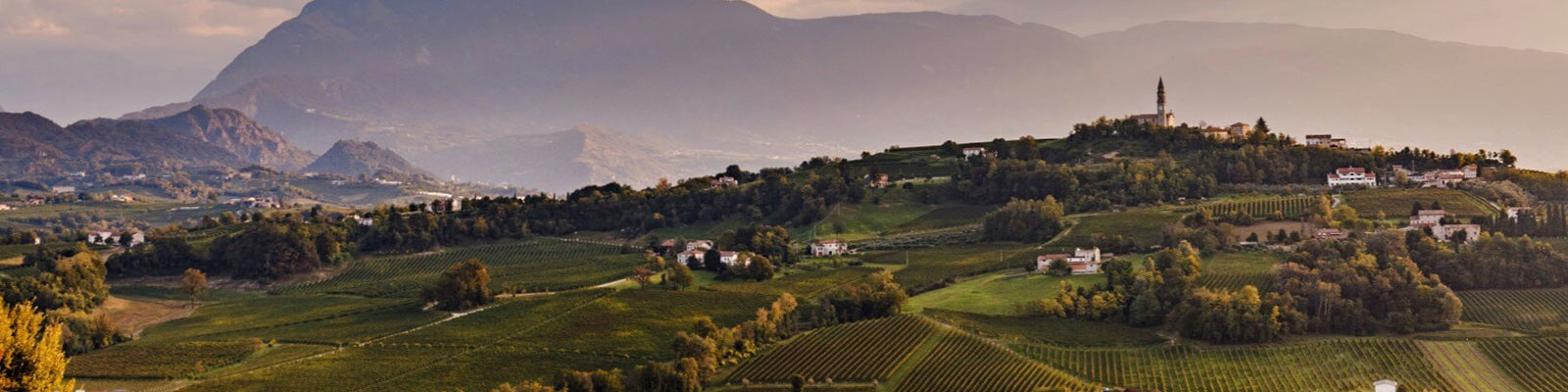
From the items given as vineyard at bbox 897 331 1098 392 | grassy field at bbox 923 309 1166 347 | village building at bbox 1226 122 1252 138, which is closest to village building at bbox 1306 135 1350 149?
village building at bbox 1226 122 1252 138

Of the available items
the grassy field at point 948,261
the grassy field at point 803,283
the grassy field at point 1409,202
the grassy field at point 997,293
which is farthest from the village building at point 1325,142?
the grassy field at point 803,283

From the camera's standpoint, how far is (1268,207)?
262ft

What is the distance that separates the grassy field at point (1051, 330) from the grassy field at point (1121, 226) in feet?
53.4

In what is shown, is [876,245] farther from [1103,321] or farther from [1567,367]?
[1567,367]

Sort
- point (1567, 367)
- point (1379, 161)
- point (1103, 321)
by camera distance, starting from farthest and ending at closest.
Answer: point (1379, 161), point (1103, 321), point (1567, 367)

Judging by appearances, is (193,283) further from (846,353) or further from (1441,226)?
(1441,226)

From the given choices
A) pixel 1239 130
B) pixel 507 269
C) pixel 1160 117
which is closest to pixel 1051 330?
pixel 507 269

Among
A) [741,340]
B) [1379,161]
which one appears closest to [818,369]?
[741,340]

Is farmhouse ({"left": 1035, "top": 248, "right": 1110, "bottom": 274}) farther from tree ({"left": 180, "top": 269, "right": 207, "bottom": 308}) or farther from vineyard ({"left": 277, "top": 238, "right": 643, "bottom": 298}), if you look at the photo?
tree ({"left": 180, "top": 269, "right": 207, "bottom": 308})

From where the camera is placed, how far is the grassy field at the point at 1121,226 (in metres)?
74.8

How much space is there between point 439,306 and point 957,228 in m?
38.7

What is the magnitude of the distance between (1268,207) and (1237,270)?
57.7ft

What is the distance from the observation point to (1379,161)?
92.5 m

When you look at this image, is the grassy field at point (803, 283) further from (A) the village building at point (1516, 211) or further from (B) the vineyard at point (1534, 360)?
(A) the village building at point (1516, 211)
